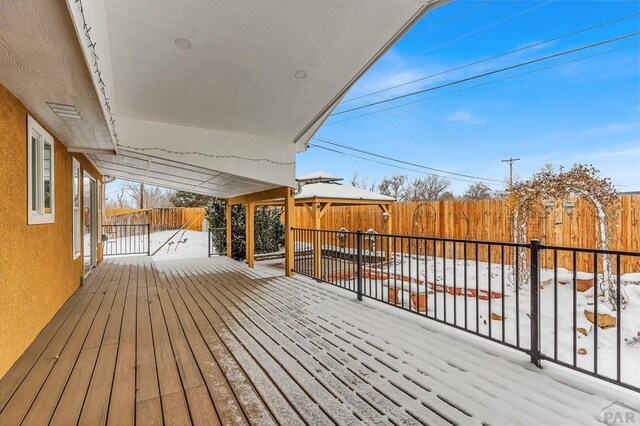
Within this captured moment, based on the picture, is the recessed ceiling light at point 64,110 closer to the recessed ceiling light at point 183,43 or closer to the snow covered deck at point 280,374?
the recessed ceiling light at point 183,43

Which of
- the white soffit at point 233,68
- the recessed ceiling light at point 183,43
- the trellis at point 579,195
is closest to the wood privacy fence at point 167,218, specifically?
the white soffit at point 233,68

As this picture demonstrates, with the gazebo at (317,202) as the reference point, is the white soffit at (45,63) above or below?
above

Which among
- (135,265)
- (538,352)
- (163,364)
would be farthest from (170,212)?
(538,352)

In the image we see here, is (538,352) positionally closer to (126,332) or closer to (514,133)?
(126,332)

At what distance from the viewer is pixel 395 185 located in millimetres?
26062

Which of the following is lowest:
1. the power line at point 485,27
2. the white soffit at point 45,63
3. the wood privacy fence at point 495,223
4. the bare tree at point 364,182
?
the wood privacy fence at point 495,223

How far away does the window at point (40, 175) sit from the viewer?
287 cm

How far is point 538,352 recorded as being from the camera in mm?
2342

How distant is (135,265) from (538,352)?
27.0 ft

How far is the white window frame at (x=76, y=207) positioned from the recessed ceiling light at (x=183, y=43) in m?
2.92

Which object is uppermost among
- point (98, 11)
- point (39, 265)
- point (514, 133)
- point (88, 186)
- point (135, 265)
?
point (514, 133)

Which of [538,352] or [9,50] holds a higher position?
[9,50]

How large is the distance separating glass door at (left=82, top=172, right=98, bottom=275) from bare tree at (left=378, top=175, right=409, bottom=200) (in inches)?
856

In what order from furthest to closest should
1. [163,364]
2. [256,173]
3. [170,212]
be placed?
1. [170,212]
2. [256,173]
3. [163,364]
